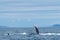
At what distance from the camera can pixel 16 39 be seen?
214 ft

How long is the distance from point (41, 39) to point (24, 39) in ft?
10.4

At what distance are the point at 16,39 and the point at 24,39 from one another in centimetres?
149

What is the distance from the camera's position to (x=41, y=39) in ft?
214

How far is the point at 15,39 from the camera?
6519 centimetres

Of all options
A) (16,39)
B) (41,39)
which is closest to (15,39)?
(16,39)

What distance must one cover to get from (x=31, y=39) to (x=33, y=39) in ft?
1.22

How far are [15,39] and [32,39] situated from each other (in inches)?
133

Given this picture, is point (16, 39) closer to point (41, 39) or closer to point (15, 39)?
point (15, 39)

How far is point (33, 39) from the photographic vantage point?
211 ft

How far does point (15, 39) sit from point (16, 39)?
220 millimetres

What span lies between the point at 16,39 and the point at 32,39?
3248 millimetres

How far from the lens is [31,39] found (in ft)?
211
